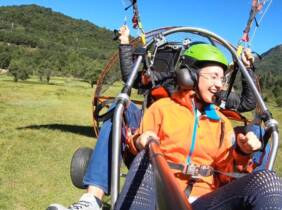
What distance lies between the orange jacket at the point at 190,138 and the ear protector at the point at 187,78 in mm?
58

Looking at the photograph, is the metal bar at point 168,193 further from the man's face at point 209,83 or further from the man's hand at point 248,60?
the man's hand at point 248,60

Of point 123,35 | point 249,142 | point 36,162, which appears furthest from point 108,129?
point 36,162

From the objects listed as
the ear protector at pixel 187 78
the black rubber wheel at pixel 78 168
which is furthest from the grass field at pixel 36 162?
the ear protector at pixel 187 78

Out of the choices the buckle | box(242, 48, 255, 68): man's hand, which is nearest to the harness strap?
the buckle

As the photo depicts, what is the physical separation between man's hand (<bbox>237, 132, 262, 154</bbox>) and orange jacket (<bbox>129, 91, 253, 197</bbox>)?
6.0 inches

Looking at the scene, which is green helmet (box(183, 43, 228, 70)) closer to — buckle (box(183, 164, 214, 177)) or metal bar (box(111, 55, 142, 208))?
metal bar (box(111, 55, 142, 208))

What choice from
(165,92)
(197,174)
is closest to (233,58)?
(165,92)

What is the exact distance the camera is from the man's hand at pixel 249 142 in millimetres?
2840

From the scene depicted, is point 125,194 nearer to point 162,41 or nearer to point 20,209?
point 162,41

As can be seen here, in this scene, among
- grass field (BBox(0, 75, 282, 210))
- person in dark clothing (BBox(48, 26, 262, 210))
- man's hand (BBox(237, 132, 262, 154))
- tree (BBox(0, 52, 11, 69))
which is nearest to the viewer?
man's hand (BBox(237, 132, 262, 154))

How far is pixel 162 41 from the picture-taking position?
4.87 meters

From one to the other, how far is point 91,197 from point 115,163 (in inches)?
22.1

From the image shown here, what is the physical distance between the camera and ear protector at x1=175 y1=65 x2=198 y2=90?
311 cm

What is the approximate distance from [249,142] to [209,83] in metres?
0.52
